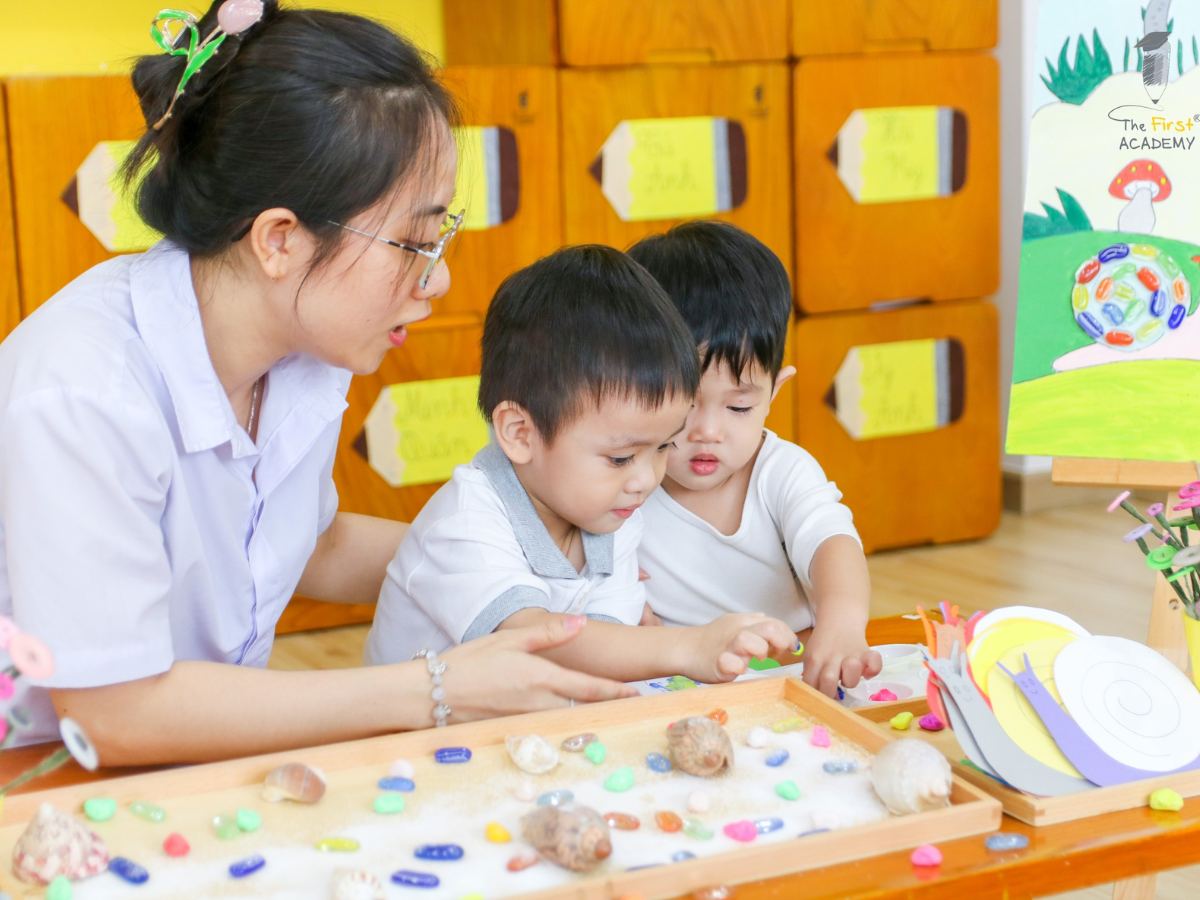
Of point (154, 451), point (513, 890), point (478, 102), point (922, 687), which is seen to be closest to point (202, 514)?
point (154, 451)

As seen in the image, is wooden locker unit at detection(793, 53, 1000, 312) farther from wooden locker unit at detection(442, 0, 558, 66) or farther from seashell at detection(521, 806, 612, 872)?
seashell at detection(521, 806, 612, 872)

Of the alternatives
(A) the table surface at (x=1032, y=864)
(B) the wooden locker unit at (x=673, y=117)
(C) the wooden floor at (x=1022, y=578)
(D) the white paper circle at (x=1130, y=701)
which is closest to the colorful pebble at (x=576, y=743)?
(A) the table surface at (x=1032, y=864)

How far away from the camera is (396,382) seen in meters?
2.73

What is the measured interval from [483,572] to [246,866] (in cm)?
47

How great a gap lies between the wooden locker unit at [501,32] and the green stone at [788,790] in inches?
82.0

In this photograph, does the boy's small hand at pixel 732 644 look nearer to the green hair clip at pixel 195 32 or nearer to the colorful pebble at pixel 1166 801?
the colorful pebble at pixel 1166 801

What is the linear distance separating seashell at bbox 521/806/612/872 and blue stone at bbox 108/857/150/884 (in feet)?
0.73

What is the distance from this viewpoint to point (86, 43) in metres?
2.86

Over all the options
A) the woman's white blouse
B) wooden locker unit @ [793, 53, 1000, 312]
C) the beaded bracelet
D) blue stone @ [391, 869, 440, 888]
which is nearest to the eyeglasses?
the woman's white blouse

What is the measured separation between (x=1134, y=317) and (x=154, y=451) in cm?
87

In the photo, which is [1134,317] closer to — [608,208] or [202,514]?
[202,514]

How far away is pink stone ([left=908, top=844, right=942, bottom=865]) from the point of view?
2.72 ft

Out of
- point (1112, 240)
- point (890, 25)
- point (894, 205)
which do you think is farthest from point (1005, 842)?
point (890, 25)

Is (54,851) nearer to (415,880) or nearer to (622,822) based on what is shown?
(415,880)
